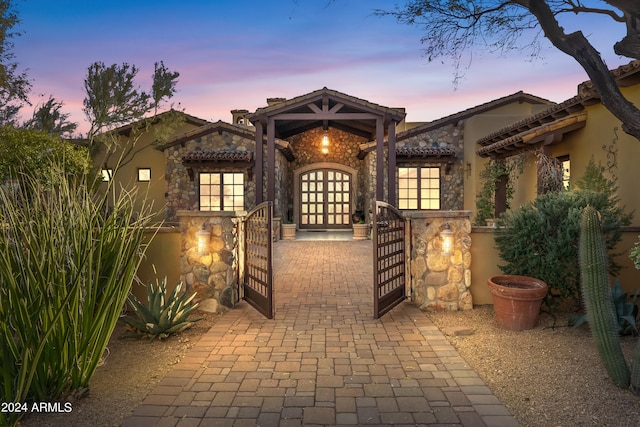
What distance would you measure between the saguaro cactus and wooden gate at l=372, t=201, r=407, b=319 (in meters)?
2.11

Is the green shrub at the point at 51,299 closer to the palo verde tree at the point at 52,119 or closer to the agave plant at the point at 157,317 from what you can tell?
the agave plant at the point at 157,317

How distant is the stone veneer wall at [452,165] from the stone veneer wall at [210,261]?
1003cm

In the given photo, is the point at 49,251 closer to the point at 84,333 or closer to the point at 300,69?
the point at 84,333

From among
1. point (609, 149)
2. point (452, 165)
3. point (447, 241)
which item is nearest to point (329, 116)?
point (447, 241)

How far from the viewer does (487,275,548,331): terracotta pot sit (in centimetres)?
432

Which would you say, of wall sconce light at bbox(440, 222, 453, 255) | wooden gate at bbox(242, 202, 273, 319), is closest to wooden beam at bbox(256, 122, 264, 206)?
wooden gate at bbox(242, 202, 273, 319)

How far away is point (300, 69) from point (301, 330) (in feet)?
31.2

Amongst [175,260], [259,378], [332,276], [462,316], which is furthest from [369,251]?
[259,378]

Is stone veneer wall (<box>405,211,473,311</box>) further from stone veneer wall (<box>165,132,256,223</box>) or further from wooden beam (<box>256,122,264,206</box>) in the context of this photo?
stone veneer wall (<box>165,132,256,223</box>)

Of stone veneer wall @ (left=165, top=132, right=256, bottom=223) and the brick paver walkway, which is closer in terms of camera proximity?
the brick paver walkway

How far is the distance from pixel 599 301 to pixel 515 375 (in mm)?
906

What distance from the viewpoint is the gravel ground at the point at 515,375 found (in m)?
2.59

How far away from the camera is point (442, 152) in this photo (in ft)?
44.4

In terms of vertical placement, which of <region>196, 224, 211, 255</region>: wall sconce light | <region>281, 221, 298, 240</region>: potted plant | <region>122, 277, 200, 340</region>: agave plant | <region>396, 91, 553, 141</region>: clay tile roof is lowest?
<region>122, 277, 200, 340</region>: agave plant
